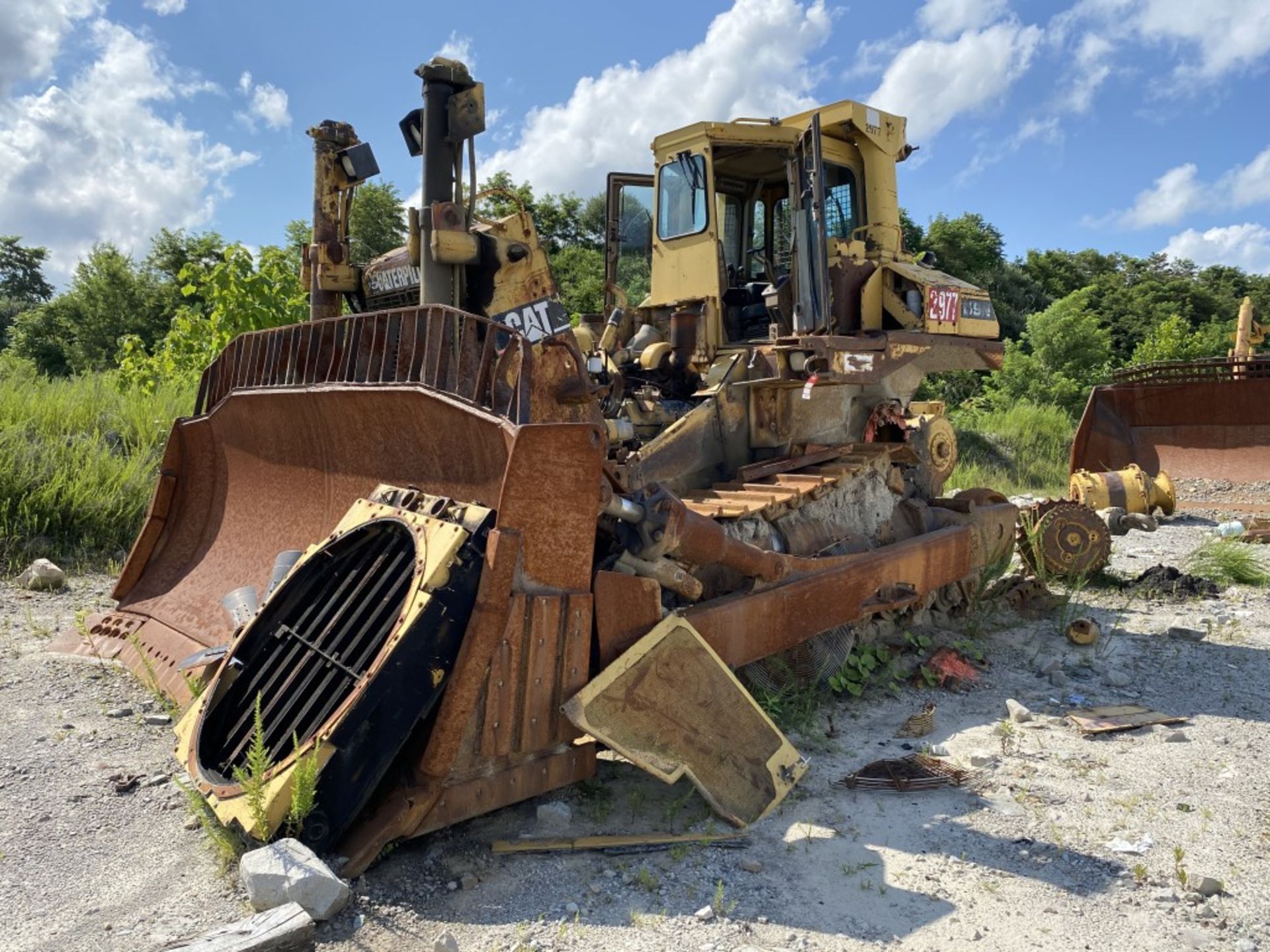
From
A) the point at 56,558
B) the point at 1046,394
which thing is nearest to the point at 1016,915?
the point at 56,558

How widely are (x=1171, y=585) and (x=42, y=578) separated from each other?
23.1ft

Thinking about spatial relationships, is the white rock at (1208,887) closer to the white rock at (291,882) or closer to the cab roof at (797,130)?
the white rock at (291,882)

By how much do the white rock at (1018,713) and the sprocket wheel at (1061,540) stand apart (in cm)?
219

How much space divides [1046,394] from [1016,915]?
21075 millimetres

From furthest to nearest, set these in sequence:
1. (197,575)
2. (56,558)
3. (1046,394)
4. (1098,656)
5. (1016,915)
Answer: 1. (1046,394)
2. (56,558)
3. (1098,656)
4. (197,575)
5. (1016,915)

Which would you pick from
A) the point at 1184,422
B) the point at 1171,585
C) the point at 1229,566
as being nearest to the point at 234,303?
the point at 1171,585

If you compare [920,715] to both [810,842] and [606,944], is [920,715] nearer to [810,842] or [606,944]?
[810,842]

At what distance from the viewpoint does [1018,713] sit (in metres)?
4.01

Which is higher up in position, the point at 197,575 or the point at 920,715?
the point at 197,575

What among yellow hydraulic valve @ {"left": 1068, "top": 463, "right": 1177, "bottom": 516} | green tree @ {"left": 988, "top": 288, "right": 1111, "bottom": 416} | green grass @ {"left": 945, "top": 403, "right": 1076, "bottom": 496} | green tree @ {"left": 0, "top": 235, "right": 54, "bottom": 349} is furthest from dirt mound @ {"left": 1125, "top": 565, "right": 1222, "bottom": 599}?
green tree @ {"left": 0, "top": 235, "right": 54, "bottom": 349}

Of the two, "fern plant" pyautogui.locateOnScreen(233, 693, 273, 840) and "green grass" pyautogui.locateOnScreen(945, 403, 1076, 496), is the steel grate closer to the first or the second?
"fern plant" pyautogui.locateOnScreen(233, 693, 273, 840)

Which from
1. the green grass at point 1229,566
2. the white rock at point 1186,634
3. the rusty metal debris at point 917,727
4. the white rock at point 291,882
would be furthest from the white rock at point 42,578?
the green grass at point 1229,566

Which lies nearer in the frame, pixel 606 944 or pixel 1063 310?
pixel 606 944

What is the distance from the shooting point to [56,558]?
6.19 metres
